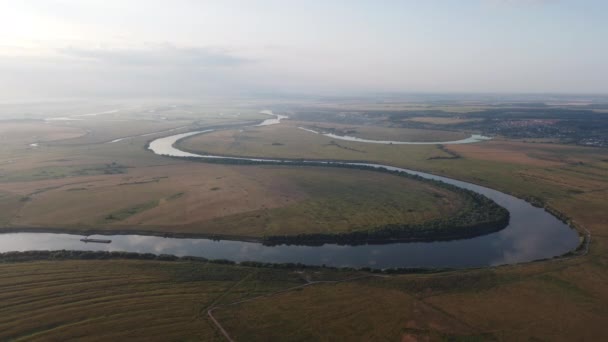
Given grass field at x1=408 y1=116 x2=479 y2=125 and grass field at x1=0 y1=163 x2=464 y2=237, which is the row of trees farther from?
grass field at x1=408 y1=116 x2=479 y2=125

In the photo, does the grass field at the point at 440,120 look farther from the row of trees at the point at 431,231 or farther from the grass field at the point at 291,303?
the grass field at the point at 291,303

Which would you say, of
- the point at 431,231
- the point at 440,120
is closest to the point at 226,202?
the point at 431,231

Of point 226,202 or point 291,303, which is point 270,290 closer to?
point 291,303

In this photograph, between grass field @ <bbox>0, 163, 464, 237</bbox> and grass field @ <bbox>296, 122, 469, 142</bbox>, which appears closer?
grass field @ <bbox>0, 163, 464, 237</bbox>

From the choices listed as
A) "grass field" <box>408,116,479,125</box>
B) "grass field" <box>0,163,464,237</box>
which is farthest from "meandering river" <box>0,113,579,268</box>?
"grass field" <box>408,116,479,125</box>

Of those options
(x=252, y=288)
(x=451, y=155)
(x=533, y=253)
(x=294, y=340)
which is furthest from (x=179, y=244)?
(x=451, y=155)

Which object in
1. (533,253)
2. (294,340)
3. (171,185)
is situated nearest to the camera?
(294,340)

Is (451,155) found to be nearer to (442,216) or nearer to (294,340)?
(442,216)

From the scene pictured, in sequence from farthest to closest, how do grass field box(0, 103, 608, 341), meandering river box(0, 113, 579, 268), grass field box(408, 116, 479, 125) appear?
grass field box(408, 116, 479, 125) < meandering river box(0, 113, 579, 268) < grass field box(0, 103, 608, 341)
